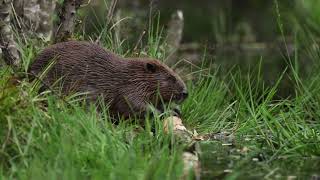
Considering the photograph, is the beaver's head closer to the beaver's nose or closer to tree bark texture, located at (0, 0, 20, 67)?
the beaver's nose

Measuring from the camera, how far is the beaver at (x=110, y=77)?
288 inches

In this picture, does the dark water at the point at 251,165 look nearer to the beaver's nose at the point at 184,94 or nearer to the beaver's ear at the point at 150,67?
the beaver's nose at the point at 184,94

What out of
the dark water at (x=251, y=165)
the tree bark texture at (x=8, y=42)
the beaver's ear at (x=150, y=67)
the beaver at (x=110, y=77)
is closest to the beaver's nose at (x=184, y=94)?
the beaver at (x=110, y=77)

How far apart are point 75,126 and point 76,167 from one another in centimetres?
57

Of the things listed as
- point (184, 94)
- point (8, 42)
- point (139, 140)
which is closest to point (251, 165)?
point (139, 140)

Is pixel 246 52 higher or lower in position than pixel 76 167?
lower

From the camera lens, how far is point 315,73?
8344 mm

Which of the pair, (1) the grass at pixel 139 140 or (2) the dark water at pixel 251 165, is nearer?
(1) the grass at pixel 139 140

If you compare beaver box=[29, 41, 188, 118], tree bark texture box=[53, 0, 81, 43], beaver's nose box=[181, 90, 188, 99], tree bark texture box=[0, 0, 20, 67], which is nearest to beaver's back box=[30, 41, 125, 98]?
beaver box=[29, 41, 188, 118]

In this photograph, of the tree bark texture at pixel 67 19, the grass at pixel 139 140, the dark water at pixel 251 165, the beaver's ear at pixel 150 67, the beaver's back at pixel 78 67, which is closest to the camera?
the grass at pixel 139 140

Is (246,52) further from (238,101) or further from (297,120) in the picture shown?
(297,120)

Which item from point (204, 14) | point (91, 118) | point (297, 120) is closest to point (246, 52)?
point (204, 14)

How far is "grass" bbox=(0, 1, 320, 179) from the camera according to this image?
18.0 feet

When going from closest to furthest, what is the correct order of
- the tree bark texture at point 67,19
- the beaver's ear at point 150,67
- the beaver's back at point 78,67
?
the beaver's back at point 78,67 < the beaver's ear at point 150,67 < the tree bark texture at point 67,19
